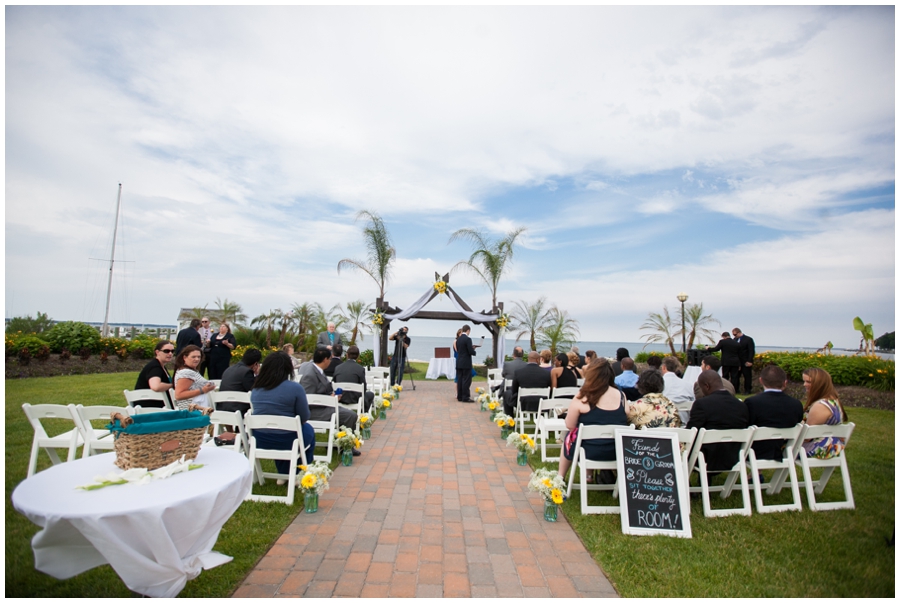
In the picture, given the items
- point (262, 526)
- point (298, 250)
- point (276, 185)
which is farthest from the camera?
point (298, 250)

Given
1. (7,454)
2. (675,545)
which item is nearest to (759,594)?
(675,545)

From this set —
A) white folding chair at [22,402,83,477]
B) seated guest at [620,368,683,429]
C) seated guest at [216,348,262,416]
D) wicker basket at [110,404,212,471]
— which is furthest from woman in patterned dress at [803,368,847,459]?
white folding chair at [22,402,83,477]

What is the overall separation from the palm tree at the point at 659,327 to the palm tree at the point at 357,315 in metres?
11.9

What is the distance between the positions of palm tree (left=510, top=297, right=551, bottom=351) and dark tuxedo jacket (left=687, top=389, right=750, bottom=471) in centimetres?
1413

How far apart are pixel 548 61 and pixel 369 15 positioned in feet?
6.05

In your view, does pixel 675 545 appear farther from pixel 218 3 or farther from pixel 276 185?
pixel 276 185

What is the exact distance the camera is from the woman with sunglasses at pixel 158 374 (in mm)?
4883

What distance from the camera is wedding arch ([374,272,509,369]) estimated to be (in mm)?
14180

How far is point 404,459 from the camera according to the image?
586cm

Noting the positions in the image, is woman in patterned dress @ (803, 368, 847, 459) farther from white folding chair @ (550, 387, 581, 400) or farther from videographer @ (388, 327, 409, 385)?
videographer @ (388, 327, 409, 385)

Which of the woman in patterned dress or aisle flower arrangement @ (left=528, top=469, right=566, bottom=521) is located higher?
the woman in patterned dress

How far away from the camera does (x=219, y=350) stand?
9.41m

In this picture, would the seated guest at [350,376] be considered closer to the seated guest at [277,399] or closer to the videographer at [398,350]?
the seated guest at [277,399]

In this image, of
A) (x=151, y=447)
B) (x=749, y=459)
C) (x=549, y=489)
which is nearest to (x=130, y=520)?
(x=151, y=447)
